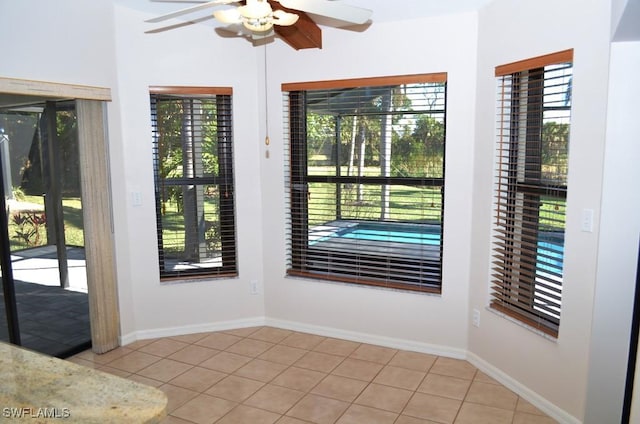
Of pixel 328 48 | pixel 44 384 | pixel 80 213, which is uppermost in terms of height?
pixel 328 48

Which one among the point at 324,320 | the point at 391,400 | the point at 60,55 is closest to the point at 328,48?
the point at 60,55

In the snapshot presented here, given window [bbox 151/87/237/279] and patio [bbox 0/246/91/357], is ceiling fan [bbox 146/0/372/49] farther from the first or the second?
patio [bbox 0/246/91/357]

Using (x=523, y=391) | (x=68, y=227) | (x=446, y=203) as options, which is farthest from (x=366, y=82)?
(x=68, y=227)

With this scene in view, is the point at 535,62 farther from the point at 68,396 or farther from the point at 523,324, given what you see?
the point at 68,396

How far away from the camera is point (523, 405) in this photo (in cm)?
294

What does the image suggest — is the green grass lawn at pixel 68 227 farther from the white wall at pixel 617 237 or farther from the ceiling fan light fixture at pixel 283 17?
the white wall at pixel 617 237

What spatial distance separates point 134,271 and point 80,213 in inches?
24.5

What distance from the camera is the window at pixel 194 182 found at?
3945mm

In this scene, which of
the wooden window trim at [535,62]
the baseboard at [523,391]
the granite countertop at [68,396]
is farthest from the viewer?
the baseboard at [523,391]

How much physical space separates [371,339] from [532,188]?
5.72 feet

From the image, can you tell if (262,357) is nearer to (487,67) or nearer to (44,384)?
(44,384)

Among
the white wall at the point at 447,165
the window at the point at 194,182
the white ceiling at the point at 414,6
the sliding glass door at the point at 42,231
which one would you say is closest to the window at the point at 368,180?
the white wall at the point at 447,165

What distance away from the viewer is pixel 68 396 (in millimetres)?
1314

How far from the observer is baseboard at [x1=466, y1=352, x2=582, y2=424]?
274cm
